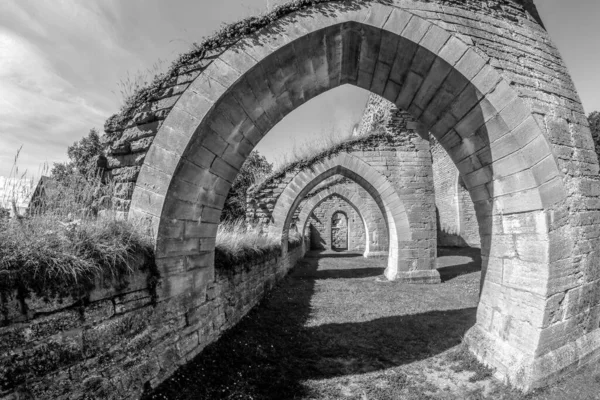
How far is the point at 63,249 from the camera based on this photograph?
7.05 ft

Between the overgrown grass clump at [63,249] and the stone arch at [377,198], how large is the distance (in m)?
7.21

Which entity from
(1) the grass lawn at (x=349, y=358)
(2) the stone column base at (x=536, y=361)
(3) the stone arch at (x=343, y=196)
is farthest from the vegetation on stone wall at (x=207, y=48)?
(3) the stone arch at (x=343, y=196)

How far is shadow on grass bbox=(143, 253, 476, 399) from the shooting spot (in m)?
3.05

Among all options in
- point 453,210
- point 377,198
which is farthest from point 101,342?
point 453,210

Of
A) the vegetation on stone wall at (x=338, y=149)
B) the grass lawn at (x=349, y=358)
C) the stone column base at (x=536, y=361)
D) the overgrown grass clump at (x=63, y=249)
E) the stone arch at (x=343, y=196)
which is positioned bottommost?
the grass lawn at (x=349, y=358)

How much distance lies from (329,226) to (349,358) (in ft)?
60.8

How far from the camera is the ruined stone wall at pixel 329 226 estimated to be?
72.5 ft

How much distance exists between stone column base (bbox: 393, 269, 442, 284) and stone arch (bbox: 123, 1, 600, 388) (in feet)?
18.2

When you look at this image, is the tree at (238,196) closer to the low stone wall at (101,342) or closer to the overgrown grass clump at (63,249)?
the low stone wall at (101,342)

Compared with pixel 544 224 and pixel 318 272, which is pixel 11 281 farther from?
pixel 318 272

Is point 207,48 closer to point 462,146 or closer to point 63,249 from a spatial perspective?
point 63,249

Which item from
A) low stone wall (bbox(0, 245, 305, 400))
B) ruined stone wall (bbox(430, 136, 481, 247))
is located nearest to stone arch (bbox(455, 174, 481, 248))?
ruined stone wall (bbox(430, 136, 481, 247))

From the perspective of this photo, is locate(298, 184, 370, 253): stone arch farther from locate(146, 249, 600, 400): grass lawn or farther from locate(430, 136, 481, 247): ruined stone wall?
locate(146, 249, 600, 400): grass lawn

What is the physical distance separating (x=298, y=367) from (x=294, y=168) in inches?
313
